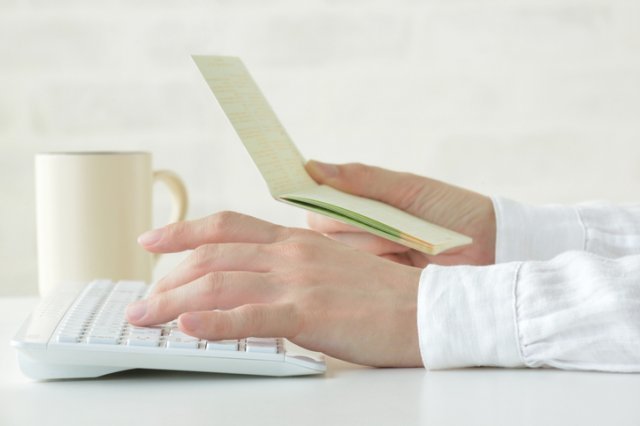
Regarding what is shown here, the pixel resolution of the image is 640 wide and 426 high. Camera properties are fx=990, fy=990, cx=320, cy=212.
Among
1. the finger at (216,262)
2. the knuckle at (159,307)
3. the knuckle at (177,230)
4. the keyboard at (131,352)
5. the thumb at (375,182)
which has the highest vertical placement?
the thumb at (375,182)

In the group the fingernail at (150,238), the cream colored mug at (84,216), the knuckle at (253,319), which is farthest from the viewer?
the cream colored mug at (84,216)

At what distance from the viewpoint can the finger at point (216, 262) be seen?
0.77 m

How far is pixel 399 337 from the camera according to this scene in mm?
734

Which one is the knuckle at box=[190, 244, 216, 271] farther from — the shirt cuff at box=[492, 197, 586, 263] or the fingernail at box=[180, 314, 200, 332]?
the shirt cuff at box=[492, 197, 586, 263]

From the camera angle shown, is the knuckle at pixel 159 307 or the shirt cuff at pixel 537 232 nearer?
the knuckle at pixel 159 307

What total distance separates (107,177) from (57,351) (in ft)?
1.47

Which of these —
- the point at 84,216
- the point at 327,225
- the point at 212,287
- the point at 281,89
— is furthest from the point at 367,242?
the point at 281,89

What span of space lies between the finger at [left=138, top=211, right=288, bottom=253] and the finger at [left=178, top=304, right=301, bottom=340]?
115 mm

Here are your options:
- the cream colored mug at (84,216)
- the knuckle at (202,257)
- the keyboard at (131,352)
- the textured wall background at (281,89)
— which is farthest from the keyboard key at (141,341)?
the textured wall background at (281,89)

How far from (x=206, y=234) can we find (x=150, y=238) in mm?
46

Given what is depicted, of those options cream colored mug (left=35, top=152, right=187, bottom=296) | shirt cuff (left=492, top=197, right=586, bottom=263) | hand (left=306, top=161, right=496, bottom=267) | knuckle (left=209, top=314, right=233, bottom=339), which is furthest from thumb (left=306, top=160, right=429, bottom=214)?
knuckle (left=209, top=314, right=233, bottom=339)

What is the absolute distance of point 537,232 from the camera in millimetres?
1122

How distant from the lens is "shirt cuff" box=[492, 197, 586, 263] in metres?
1.12

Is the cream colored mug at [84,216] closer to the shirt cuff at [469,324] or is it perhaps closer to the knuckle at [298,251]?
the knuckle at [298,251]
